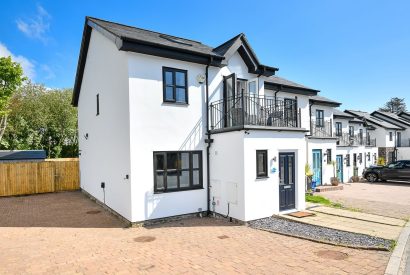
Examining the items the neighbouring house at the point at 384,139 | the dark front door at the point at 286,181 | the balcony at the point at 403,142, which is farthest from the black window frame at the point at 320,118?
the balcony at the point at 403,142

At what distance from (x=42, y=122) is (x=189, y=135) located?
93.9 feet

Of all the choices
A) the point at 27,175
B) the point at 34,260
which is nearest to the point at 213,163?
the point at 34,260

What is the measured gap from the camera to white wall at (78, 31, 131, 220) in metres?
9.78

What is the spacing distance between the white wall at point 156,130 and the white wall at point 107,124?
1.05 feet

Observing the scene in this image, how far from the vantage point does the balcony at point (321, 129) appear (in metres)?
20.7

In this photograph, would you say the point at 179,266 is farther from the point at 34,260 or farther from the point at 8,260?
the point at 8,260

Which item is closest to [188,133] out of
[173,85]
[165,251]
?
[173,85]

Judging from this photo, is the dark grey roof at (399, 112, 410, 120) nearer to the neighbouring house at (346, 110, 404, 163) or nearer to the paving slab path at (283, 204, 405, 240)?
the neighbouring house at (346, 110, 404, 163)

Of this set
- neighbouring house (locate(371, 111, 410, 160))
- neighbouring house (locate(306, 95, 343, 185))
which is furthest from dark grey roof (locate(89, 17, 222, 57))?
neighbouring house (locate(371, 111, 410, 160))

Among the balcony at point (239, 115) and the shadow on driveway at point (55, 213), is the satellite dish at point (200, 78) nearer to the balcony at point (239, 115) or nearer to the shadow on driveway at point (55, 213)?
the balcony at point (239, 115)

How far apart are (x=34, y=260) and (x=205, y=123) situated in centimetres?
715

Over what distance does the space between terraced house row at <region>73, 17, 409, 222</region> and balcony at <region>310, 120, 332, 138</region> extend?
9845 millimetres

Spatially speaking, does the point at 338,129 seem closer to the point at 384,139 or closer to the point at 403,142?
the point at 384,139

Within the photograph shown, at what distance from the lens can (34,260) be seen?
21.2 ft
